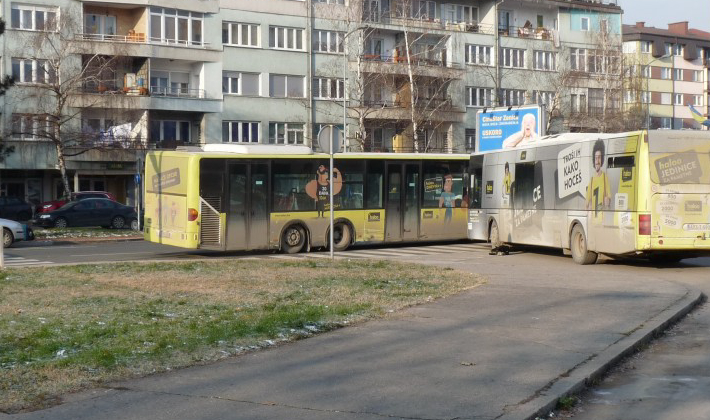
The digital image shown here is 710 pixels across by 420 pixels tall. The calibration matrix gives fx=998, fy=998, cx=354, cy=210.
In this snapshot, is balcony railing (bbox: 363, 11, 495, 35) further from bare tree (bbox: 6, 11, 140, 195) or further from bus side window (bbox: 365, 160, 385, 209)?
bus side window (bbox: 365, 160, 385, 209)

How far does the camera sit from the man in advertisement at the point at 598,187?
2148 cm

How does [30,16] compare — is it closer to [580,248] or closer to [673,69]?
[580,248]

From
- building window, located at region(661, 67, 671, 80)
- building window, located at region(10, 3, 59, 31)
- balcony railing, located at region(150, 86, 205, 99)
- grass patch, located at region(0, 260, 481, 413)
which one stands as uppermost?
building window, located at region(661, 67, 671, 80)

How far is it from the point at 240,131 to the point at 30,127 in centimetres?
1312

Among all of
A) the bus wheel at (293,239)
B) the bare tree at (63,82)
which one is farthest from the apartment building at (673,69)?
the bus wheel at (293,239)

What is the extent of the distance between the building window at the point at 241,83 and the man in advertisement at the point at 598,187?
40769 millimetres

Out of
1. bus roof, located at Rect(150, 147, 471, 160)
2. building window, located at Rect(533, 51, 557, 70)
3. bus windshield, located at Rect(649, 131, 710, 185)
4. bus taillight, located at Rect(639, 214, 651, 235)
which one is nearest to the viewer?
bus taillight, located at Rect(639, 214, 651, 235)

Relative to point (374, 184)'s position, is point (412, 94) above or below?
above

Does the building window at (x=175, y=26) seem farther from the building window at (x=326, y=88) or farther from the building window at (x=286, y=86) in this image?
the building window at (x=326, y=88)

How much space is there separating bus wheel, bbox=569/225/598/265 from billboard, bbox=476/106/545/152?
16.0 m

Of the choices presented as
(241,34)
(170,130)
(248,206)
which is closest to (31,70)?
(170,130)

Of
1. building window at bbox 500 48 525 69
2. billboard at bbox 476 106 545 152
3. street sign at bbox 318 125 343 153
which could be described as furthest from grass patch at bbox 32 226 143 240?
building window at bbox 500 48 525 69

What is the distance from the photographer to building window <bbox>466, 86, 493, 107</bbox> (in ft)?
233

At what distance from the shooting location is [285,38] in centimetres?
6244
